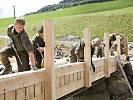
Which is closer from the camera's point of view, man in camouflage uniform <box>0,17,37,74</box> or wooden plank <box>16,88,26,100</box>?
wooden plank <box>16,88,26,100</box>

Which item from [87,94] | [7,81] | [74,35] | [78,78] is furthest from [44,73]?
[74,35]

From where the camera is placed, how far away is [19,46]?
6023mm

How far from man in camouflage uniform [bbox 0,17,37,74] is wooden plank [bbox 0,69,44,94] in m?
0.20

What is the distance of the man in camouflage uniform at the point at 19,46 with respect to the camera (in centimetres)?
557

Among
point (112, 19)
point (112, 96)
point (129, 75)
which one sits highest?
point (112, 19)

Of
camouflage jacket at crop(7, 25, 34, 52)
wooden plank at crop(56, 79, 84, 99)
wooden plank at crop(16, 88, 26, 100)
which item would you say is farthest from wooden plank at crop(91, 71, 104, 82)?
wooden plank at crop(16, 88, 26, 100)

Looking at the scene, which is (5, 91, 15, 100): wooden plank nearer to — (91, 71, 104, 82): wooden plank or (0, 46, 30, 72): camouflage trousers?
(0, 46, 30, 72): camouflage trousers

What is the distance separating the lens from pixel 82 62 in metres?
8.11

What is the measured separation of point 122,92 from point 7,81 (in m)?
8.41

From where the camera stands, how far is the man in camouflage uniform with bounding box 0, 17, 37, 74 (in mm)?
5574

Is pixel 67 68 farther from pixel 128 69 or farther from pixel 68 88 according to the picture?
pixel 128 69

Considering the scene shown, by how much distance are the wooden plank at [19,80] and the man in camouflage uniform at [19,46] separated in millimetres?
197

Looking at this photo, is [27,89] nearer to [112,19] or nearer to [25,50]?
[25,50]

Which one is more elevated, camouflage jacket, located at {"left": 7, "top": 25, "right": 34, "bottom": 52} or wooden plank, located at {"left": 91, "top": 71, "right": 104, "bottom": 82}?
camouflage jacket, located at {"left": 7, "top": 25, "right": 34, "bottom": 52}
